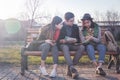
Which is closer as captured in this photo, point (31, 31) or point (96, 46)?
point (96, 46)

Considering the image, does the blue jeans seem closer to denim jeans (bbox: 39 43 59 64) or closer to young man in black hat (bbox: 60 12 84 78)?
young man in black hat (bbox: 60 12 84 78)

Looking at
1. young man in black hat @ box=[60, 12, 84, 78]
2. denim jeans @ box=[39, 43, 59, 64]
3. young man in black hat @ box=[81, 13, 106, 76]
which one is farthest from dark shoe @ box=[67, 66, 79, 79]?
young man in black hat @ box=[81, 13, 106, 76]

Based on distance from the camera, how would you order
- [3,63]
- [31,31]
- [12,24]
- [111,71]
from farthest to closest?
[12,24] → [3,63] → [31,31] → [111,71]

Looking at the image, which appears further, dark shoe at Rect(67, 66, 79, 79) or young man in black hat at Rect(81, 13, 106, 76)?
young man in black hat at Rect(81, 13, 106, 76)

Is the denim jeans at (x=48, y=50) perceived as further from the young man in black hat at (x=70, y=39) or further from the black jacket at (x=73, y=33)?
the black jacket at (x=73, y=33)

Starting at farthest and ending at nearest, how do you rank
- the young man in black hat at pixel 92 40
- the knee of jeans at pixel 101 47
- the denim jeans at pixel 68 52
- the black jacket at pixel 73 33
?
1. the black jacket at pixel 73 33
2. the knee of jeans at pixel 101 47
3. the young man in black hat at pixel 92 40
4. the denim jeans at pixel 68 52

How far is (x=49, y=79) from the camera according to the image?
6.31m

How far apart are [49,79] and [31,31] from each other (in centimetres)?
203

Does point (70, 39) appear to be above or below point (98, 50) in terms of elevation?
above

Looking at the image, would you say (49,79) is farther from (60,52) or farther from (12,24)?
(12,24)

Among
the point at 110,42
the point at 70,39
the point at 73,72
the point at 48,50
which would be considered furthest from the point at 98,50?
the point at 48,50

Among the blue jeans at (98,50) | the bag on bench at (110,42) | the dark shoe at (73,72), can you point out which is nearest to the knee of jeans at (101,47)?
the blue jeans at (98,50)

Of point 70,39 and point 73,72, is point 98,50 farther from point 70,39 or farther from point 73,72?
point 73,72

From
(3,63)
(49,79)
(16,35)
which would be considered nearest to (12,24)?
(16,35)
